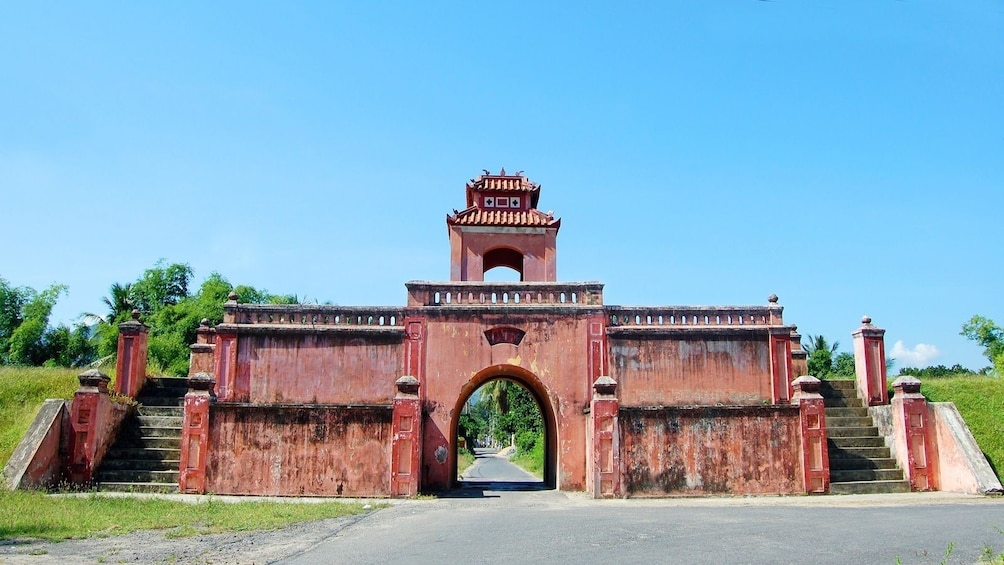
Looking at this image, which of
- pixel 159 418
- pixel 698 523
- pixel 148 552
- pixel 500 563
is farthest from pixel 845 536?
pixel 159 418

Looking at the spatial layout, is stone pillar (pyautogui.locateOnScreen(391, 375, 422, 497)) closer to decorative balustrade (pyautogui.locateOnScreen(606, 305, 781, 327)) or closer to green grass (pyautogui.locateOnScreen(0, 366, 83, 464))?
decorative balustrade (pyautogui.locateOnScreen(606, 305, 781, 327))

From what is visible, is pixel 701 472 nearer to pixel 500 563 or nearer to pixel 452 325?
pixel 452 325

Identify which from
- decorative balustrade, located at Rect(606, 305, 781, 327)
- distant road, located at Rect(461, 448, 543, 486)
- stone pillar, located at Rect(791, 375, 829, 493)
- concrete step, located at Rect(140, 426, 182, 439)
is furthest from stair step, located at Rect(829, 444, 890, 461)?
concrete step, located at Rect(140, 426, 182, 439)

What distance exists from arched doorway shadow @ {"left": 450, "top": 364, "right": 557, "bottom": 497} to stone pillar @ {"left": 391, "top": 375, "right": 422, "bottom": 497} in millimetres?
1700

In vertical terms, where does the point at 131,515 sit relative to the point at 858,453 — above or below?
below

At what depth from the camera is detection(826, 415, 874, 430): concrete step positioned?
17.7m

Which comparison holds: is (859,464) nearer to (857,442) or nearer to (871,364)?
(857,442)

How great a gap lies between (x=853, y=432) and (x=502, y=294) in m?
8.70

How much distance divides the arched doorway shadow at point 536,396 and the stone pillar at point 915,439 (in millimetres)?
7426

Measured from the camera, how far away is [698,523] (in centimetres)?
1029

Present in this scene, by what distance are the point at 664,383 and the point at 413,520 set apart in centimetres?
857

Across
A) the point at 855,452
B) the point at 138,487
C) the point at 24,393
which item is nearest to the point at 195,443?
the point at 138,487

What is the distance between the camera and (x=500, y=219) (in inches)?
827

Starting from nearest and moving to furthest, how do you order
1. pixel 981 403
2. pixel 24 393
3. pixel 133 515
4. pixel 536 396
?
pixel 133 515, pixel 981 403, pixel 24 393, pixel 536 396
